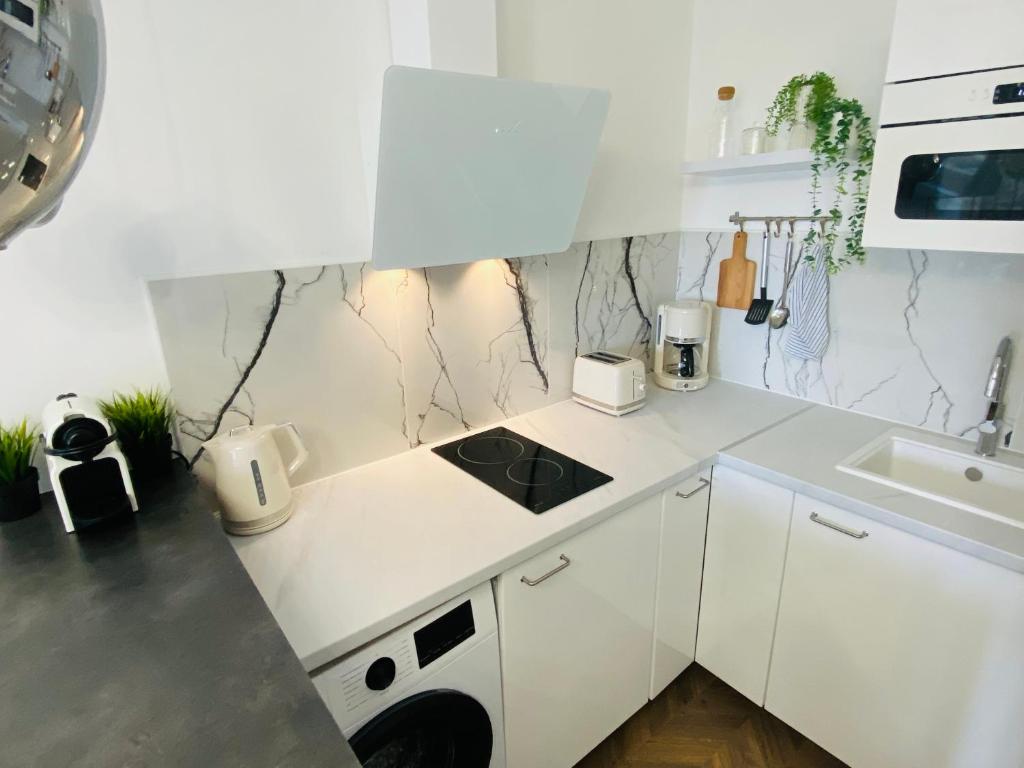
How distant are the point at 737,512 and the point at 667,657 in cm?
52

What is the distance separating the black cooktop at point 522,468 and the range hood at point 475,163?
0.57m

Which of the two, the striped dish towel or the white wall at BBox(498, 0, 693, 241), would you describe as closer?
the white wall at BBox(498, 0, 693, 241)

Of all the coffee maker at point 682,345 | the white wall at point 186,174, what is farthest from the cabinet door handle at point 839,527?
the white wall at point 186,174

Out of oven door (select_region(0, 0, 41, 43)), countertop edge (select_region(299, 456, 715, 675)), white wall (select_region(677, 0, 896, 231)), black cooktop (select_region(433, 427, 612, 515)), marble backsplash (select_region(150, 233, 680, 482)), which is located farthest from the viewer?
white wall (select_region(677, 0, 896, 231))

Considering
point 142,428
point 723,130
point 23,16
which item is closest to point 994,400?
point 723,130

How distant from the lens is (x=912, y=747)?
1.35 metres

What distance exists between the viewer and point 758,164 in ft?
5.53

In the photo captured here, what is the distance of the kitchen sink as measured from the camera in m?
1.43

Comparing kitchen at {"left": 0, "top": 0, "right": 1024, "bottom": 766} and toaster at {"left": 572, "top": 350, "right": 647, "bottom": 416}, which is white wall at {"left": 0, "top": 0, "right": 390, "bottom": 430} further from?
toaster at {"left": 572, "top": 350, "right": 647, "bottom": 416}

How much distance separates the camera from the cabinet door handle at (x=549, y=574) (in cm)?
120

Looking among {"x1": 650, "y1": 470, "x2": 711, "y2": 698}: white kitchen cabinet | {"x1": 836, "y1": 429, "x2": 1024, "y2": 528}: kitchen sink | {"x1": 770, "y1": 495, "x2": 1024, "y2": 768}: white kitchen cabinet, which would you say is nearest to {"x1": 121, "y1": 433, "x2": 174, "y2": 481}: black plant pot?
{"x1": 650, "y1": 470, "x2": 711, "y2": 698}: white kitchen cabinet

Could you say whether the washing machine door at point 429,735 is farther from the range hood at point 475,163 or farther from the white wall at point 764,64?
the white wall at point 764,64

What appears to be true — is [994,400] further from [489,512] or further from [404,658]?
[404,658]

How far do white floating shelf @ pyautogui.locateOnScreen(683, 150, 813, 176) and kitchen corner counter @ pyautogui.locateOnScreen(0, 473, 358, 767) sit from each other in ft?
5.63
